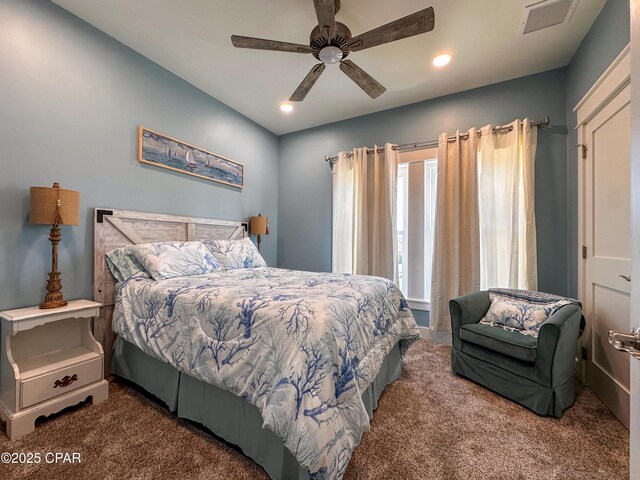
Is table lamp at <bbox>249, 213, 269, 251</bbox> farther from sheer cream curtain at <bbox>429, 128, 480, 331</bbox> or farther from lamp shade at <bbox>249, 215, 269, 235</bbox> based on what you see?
sheer cream curtain at <bbox>429, 128, 480, 331</bbox>

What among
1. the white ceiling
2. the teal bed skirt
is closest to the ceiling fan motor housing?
the white ceiling

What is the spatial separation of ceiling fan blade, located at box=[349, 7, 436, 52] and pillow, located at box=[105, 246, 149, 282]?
242cm

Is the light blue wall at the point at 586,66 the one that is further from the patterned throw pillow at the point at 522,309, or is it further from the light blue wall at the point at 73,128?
the light blue wall at the point at 73,128

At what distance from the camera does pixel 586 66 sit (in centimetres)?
227

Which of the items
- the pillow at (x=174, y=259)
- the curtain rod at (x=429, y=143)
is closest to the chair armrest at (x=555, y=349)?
the curtain rod at (x=429, y=143)

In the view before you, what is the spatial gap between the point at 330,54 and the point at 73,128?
2099 mm

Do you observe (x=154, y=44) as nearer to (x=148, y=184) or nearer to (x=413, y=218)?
(x=148, y=184)

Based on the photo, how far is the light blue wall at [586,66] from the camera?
1822 mm

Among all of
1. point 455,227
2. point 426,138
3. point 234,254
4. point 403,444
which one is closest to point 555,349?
point 403,444

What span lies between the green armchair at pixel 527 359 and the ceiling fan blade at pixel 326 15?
2.28m

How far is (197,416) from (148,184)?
83.4 inches

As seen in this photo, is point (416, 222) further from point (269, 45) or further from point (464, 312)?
point (269, 45)

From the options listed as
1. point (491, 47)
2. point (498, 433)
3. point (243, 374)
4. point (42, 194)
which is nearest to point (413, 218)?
point (491, 47)

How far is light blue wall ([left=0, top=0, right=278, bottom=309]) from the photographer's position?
1.89 meters
